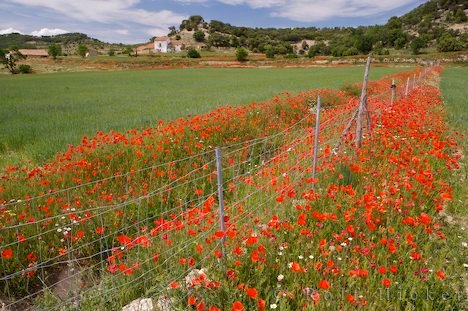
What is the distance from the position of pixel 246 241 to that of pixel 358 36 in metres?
116

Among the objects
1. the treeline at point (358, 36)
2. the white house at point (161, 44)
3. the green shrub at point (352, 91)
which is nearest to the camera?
the green shrub at point (352, 91)

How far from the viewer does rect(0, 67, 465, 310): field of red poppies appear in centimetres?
250

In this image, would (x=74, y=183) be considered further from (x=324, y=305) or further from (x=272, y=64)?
(x=272, y=64)

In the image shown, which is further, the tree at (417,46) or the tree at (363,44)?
the tree at (363,44)

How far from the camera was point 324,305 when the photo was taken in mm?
2322

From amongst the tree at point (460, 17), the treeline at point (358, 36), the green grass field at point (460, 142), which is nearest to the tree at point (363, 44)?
the treeline at point (358, 36)

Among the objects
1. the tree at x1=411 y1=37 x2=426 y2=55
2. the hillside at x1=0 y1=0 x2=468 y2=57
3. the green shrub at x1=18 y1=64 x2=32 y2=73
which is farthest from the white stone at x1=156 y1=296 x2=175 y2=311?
the tree at x1=411 y1=37 x2=426 y2=55

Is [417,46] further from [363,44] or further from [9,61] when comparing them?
[9,61]

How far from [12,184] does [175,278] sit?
3833mm

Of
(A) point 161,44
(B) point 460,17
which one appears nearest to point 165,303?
(A) point 161,44

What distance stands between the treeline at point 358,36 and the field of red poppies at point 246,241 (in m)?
A: 88.9

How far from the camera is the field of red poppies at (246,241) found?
8.19 feet

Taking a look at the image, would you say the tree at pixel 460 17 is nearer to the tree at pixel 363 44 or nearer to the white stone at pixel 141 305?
the tree at pixel 363 44

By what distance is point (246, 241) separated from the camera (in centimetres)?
270
